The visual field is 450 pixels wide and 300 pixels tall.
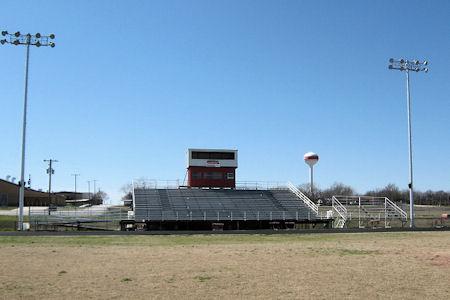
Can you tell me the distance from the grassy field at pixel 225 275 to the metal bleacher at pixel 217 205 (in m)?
28.2

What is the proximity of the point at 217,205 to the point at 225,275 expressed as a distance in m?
41.4

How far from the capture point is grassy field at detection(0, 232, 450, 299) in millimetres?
11477

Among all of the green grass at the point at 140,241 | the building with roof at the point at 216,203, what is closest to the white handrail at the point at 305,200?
the building with roof at the point at 216,203

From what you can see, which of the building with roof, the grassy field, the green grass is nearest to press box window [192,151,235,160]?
the building with roof

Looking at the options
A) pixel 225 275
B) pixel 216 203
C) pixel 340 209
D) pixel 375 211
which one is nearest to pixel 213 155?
pixel 216 203

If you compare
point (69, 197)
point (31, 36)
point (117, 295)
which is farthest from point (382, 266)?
point (69, 197)

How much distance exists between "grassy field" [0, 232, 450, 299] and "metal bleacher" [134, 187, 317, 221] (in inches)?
1111

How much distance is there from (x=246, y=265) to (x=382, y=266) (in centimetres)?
410

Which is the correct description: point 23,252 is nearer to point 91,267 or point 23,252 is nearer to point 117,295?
point 91,267

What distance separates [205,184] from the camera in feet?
204

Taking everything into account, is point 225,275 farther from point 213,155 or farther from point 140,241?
point 213,155

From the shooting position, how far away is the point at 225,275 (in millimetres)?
13992

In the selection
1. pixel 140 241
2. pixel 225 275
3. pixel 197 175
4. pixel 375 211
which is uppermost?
pixel 197 175

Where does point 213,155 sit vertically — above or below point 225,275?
above
